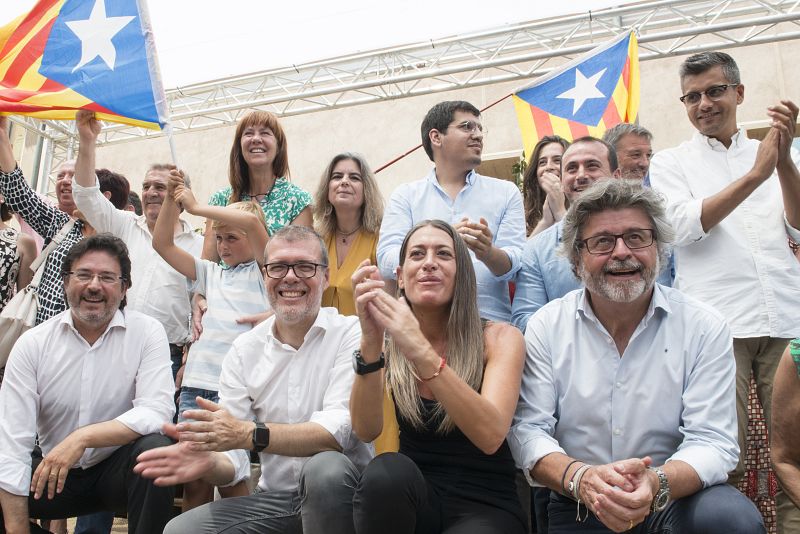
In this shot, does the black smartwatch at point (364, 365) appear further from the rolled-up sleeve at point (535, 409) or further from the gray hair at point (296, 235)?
the gray hair at point (296, 235)

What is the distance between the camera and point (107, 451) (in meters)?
3.36

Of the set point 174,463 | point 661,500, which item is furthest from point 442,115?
point 661,500

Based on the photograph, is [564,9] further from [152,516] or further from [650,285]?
[152,516]

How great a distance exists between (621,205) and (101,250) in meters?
2.48

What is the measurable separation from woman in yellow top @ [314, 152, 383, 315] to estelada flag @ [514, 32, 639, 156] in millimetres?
2220

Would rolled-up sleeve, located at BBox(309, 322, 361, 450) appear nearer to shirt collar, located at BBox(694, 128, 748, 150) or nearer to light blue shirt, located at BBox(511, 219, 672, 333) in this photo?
light blue shirt, located at BBox(511, 219, 672, 333)

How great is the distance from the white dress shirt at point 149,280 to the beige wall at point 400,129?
27.1 ft

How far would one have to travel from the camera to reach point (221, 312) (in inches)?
148

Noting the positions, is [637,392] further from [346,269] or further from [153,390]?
[153,390]

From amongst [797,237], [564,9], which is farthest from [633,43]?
[797,237]

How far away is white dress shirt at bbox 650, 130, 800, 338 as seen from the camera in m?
3.33

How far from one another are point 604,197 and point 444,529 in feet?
4.36

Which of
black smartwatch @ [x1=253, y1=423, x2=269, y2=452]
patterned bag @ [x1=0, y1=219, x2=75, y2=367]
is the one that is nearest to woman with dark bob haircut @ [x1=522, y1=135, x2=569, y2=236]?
black smartwatch @ [x1=253, y1=423, x2=269, y2=452]

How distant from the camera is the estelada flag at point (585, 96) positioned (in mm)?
5969
